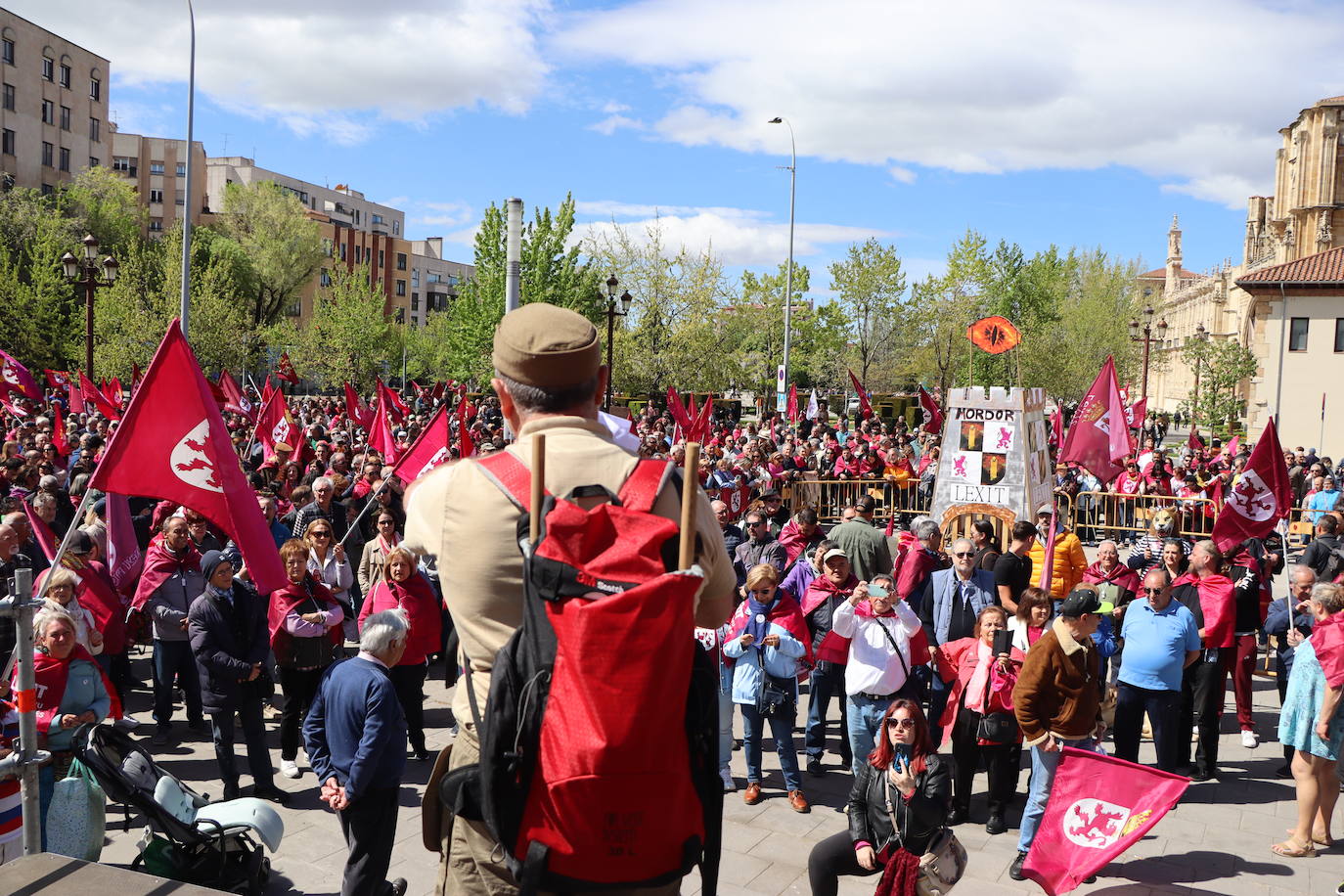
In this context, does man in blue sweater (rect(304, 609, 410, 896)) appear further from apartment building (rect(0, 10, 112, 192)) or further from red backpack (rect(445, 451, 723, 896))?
apartment building (rect(0, 10, 112, 192))

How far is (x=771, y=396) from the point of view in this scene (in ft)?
169

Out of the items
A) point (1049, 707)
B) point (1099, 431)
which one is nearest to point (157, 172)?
point (1099, 431)

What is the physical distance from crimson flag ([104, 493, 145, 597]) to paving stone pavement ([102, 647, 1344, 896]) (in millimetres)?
1268

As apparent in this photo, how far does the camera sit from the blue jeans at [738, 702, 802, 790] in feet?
25.2

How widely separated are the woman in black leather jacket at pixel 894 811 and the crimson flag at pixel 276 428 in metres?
12.7

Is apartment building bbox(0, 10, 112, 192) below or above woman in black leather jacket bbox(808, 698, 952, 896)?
above

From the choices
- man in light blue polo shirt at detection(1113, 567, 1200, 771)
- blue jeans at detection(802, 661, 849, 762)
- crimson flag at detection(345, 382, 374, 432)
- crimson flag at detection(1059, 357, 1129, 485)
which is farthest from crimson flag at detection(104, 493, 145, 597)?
crimson flag at detection(345, 382, 374, 432)

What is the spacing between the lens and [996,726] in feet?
24.0

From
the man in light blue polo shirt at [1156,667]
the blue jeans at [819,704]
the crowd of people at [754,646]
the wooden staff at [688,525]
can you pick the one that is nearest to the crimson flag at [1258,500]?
the crowd of people at [754,646]

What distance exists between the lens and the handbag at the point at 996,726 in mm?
7309

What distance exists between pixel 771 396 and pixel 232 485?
151 ft

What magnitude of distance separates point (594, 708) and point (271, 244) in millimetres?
65063

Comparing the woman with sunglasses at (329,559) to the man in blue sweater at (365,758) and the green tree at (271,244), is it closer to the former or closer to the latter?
the man in blue sweater at (365,758)

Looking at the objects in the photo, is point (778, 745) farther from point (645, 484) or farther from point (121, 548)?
point (645, 484)
